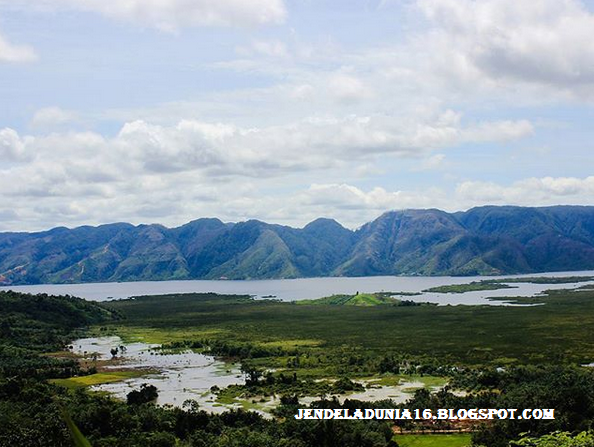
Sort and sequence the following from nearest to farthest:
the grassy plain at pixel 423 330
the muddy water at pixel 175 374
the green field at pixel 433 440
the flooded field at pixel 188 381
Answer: the green field at pixel 433 440 → the flooded field at pixel 188 381 → the muddy water at pixel 175 374 → the grassy plain at pixel 423 330

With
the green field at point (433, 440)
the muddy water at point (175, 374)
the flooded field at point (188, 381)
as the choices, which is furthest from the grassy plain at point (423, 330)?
the green field at point (433, 440)

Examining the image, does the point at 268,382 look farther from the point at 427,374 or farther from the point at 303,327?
the point at 303,327

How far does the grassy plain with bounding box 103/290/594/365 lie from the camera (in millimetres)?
105375

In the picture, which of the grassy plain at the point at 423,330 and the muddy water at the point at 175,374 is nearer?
the muddy water at the point at 175,374

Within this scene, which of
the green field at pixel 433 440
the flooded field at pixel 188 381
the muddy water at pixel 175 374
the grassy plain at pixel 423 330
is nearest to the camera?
the green field at pixel 433 440

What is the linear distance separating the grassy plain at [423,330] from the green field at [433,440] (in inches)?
1660

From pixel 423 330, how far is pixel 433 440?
8684cm

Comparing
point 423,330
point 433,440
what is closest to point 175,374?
point 433,440

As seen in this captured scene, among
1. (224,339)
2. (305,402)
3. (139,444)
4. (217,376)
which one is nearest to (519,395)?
(305,402)

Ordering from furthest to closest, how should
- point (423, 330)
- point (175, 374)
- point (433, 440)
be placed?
point (423, 330) < point (175, 374) < point (433, 440)

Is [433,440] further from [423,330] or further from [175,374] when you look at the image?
[423,330]

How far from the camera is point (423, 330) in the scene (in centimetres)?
13900

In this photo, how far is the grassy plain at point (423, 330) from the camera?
105 m

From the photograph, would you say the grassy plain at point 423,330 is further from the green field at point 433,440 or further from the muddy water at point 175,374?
the green field at point 433,440
